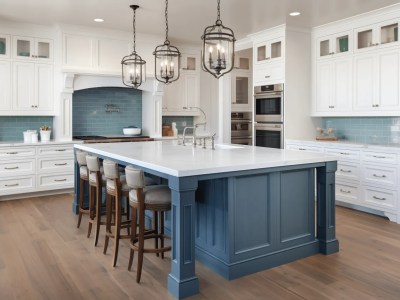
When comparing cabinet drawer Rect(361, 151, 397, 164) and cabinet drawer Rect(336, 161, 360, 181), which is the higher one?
cabinet drawer Rect(361, 151, 397, 164)

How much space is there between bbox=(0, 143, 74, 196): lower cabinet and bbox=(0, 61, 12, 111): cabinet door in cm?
73

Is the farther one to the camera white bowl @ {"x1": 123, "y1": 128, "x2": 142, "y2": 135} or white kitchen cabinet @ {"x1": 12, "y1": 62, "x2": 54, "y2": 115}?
white bowl @ {"x1": 123, "y1": 128, "x2": 142, "y2": 135}

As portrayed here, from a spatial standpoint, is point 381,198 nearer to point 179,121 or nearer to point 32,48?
point 179,121

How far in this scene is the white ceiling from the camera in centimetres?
498

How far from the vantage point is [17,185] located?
234 inches

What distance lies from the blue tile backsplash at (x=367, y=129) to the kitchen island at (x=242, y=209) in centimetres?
252

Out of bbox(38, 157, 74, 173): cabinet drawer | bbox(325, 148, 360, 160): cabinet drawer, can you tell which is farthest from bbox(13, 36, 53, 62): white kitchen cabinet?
bbox(325, 148, 360, 160): cabinet drawer

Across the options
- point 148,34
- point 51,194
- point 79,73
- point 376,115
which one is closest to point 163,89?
point 148,34

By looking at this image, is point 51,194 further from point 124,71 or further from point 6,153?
point 124,71

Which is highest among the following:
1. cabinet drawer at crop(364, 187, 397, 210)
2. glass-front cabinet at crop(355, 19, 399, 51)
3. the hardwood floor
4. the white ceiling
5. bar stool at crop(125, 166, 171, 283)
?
the white ceiling

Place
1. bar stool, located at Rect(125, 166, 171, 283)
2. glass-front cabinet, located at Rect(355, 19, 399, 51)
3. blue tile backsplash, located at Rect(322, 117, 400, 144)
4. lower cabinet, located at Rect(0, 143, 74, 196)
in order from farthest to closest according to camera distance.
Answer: lower cabinet, located at Rect(0, 143, 74, 196) < blue tile backsplash, located at Rect(322, 117, 400, 144) < glass-front cabinet, located at Rect(355, 19, 399, 51) < bar stool, located at Rect(125, 166, 171, 283)

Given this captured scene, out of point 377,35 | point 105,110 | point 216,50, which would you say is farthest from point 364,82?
point 105,110

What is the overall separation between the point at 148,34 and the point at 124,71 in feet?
6.82

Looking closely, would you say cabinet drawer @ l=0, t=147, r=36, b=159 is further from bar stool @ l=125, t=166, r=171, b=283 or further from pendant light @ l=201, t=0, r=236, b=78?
pendant light @ l=201, t=0, r=236, b=78
